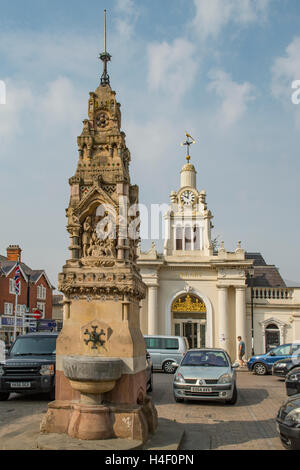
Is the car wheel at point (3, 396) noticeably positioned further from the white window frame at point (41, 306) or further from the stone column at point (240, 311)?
the white window frame at point (41, 306)

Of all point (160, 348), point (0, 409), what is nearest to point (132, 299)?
point (0, 409)

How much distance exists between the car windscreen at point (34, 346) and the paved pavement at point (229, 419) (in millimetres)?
3603

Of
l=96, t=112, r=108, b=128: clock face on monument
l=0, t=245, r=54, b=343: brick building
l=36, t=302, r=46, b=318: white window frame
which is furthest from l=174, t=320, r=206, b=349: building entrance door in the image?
l=96, t=112, r=108, b=128: clock face on monument

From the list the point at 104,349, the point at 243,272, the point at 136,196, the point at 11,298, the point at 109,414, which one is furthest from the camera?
the point at 11,298

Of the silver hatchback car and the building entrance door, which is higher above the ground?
the silver hatchback car

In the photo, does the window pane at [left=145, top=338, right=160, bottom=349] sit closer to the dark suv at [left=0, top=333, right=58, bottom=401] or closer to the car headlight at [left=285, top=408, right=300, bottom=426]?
the dark suv at [left=0, top=333, right=58, bottom=401]

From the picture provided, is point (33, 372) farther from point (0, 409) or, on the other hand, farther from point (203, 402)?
point (203, 402)

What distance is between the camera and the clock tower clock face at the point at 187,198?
3688 centimetres

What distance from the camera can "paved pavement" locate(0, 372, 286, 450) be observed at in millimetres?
7793

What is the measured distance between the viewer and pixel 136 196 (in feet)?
30.5

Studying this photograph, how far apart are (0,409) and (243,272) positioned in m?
24.4

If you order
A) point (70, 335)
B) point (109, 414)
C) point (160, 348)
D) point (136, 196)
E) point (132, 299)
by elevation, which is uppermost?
point (136, 196)

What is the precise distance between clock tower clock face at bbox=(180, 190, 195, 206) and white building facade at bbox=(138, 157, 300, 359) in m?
2.80

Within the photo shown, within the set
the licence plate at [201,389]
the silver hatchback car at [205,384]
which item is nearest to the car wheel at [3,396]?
the silver hatchback car at [205,384]
